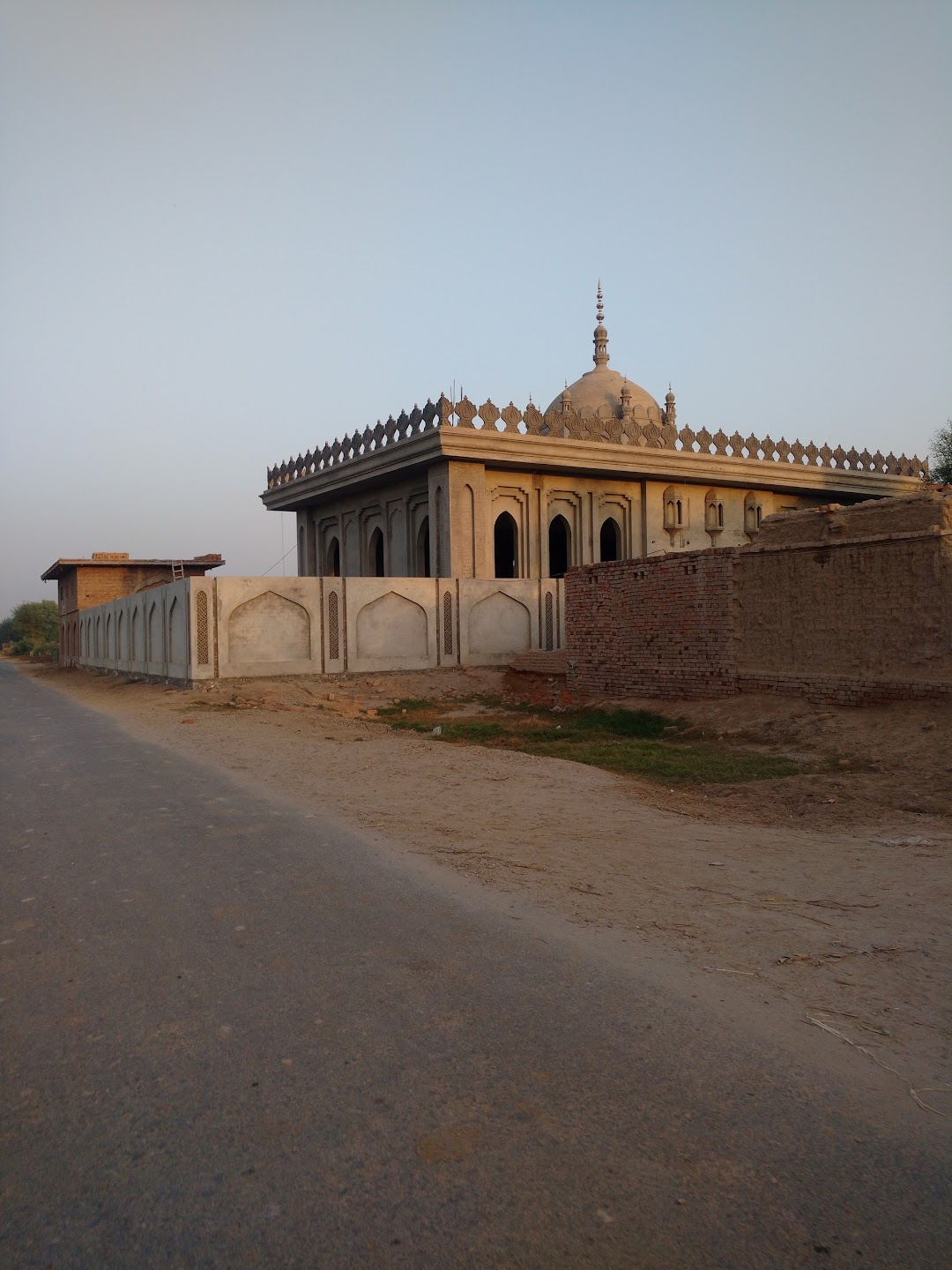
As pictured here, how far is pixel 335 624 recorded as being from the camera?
2169 cm

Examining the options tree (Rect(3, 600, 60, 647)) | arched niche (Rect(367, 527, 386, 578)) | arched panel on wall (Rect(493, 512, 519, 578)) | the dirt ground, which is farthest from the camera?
tree (Rect(3, 600, 60, 647))

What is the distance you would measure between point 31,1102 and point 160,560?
→ 3718 centimetres

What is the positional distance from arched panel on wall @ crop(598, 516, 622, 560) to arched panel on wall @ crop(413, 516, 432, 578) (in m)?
4.94

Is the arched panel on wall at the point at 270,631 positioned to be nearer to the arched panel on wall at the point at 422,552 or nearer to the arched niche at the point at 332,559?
the arched panel on wall at the point at 422,552

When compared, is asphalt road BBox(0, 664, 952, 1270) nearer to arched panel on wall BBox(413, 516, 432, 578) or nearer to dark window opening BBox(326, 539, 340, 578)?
arched panel on wall BBox(413, 516, 432, 578)

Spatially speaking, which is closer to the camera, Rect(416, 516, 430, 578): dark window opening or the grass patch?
the grass patch

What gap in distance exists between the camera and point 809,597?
11688 millimetres

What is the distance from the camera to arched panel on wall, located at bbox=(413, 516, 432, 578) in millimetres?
27234

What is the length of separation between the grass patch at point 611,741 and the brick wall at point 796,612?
104cm

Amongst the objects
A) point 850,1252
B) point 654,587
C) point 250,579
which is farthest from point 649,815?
point 250,579

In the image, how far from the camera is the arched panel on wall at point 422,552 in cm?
2723

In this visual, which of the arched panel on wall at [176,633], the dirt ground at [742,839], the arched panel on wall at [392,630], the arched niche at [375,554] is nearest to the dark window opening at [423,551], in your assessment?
the arched niche at [375,554]

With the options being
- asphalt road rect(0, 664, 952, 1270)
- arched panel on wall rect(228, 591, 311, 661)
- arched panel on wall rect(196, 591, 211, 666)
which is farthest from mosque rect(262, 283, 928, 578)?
asphalt road rect(0, 664, 952, 1270)

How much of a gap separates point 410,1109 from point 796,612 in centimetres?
1011
